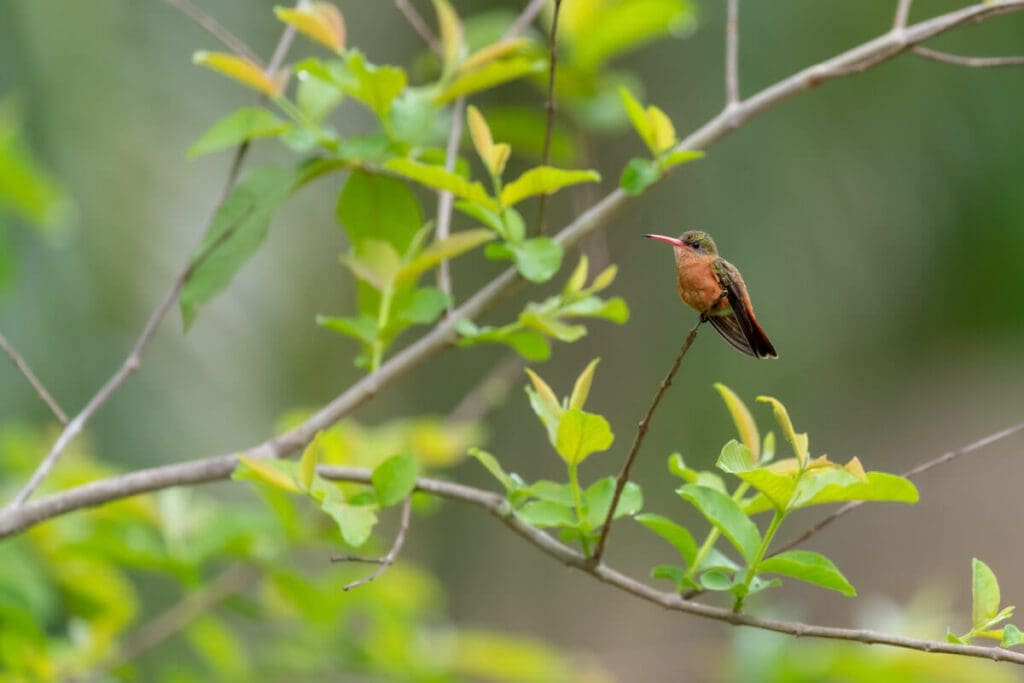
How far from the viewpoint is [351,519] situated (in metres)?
1.29

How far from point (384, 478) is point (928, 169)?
5472 millimetres

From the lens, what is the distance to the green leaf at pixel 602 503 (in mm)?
1263

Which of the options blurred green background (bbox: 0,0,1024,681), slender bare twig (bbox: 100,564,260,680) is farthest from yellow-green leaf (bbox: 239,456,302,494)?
blurred green background (bbox: 0,0,1024,681)

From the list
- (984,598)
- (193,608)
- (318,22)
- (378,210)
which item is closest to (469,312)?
(378,210)

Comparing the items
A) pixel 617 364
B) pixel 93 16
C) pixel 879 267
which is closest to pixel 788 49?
pixel 879 267

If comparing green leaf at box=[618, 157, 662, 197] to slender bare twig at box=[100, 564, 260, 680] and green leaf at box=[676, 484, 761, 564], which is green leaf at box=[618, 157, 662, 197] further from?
slender bare twig at box=[100, 564, 260, 680]

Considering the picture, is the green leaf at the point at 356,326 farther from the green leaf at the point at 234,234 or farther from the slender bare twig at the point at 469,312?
the green leaf at the point at 234,234

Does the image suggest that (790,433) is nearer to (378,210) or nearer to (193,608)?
(378,210)

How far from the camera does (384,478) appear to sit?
1.37 meters

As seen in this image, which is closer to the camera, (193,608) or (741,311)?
A: (741,311)

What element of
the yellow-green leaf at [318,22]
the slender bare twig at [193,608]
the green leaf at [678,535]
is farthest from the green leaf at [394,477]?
the slender bare twig at [193,608]

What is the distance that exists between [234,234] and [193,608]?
2.91ft

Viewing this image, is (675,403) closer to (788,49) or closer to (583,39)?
(788,49)

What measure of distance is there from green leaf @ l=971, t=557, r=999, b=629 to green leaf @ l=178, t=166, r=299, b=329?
0.97 metres
